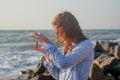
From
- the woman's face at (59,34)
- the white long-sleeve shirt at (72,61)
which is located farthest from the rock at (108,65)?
the woman's face at (59,34)

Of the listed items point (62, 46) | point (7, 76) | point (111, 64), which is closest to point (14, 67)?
→ point (7, 76)

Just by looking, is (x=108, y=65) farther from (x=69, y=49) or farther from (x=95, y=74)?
(x=69, y=49)

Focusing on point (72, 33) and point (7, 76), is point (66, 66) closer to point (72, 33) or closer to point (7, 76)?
point (72, 33)

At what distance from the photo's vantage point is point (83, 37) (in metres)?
3.86

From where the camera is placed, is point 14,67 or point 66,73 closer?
point 66,73

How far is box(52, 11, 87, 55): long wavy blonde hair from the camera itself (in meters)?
3.75

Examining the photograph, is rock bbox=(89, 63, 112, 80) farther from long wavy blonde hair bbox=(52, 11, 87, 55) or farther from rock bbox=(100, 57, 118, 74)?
long wavy blonde hair bbox=(52, 11, 87, 55)

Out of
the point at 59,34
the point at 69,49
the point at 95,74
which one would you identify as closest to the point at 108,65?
the point at 95,74

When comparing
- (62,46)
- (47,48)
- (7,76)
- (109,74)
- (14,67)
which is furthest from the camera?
(14,67)

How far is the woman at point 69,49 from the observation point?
12.1 ft

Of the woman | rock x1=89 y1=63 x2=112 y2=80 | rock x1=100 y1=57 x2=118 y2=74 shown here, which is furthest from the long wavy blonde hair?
rock x1=100 y1=57 x2=118 y2=74

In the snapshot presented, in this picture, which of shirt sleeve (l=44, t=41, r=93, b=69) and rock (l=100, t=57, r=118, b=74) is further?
rock (l=100, t=57, r=118, b=74)

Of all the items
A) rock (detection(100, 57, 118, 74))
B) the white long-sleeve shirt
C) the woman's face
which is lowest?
rock (detection(100, 57, 118, 74))

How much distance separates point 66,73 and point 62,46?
0.32 metres
